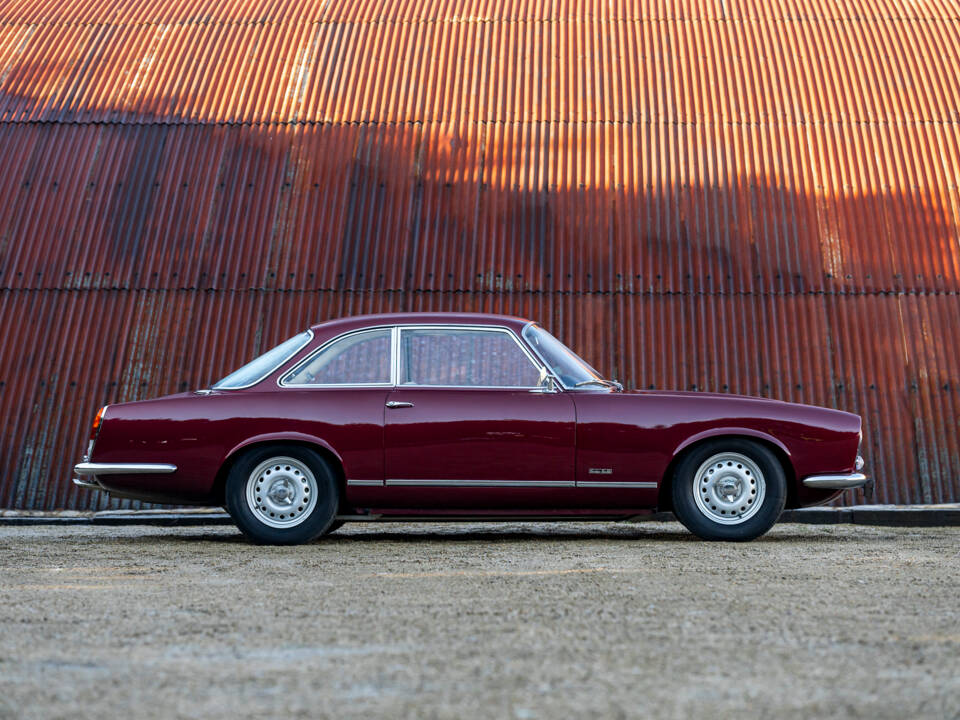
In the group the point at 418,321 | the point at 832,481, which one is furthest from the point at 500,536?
the point at 832,481

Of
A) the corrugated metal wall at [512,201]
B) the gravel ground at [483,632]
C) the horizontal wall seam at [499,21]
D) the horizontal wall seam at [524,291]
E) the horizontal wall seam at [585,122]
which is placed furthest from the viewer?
the horizontal wall seam at [499,21]

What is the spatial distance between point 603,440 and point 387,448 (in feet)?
4.35

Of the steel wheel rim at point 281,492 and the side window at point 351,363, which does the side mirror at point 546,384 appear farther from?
the steel wheel rim at point 281,492

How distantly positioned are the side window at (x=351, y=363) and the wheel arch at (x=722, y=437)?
6.10 ft

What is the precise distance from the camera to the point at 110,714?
112 inches

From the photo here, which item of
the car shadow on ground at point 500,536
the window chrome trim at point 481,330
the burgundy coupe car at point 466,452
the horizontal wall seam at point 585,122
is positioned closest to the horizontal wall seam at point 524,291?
the horizontal wall seam at point 585,122

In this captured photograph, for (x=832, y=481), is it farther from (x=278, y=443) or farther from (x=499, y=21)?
(x=499, y=21)

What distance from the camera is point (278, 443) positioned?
725cm

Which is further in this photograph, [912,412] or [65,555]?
[912,412]

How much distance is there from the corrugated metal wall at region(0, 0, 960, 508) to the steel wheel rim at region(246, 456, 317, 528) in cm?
460

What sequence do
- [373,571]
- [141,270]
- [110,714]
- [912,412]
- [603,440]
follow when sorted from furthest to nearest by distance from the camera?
[141,270] < [912,412] < [603,440] < [373,571] < [110,714]

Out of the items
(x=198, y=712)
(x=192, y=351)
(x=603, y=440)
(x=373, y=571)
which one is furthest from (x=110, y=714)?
(x=192, y=351)

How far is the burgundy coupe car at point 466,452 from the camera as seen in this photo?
23.5 ft

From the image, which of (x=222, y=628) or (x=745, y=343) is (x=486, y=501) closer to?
(x=222, y=628)
